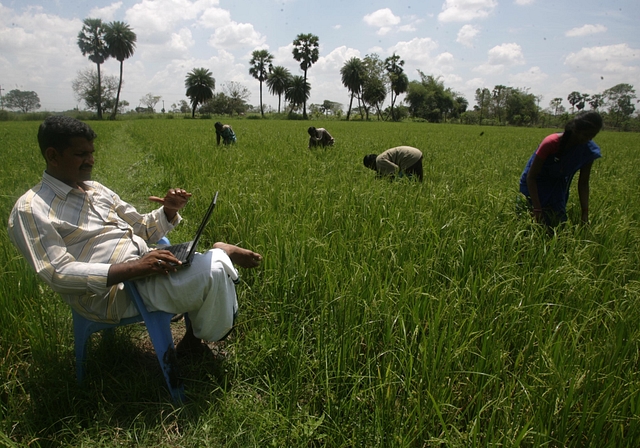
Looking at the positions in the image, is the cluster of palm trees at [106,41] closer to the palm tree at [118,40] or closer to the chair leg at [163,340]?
the palm tree at [118,40]

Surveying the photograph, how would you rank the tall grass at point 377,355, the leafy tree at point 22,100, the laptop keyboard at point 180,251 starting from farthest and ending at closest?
the leafy tree at point 22,100 < the laptop keyboard at point 180,251 < the tall grass at point 377,355

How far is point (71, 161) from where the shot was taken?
1571 mm

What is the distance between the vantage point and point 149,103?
83375 mm

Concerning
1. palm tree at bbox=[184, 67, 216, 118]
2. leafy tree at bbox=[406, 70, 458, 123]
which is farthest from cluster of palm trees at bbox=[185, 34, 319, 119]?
leafy tree at bbox=[406, 70, 458, 123]

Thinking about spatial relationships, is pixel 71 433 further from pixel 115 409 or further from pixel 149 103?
pixel 149 103

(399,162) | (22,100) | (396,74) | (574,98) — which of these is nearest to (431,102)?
(396,74)

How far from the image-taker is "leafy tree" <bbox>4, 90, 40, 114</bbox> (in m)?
91.6

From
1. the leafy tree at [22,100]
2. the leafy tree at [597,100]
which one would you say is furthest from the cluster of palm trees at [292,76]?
the leafy tree at [22,100]

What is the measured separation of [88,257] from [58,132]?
1.80 ft

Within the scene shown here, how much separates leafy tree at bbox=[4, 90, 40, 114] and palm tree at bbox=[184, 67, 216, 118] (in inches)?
2529

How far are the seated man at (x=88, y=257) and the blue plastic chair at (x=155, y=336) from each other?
37mm

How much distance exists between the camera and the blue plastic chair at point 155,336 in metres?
1.53

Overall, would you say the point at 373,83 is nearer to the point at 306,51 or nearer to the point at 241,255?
the point at 306,51

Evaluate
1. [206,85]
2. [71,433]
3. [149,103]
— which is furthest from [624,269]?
[149,103]
